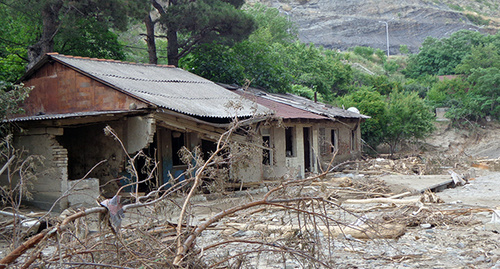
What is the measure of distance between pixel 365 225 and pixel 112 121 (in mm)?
7028

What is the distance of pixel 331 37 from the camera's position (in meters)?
74.8

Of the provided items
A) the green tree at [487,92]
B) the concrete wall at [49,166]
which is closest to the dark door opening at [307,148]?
the concrete wall at [49,166]

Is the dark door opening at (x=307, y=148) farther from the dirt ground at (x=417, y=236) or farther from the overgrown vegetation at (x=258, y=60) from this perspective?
the overgrown vegetation at (x=258, y=60)

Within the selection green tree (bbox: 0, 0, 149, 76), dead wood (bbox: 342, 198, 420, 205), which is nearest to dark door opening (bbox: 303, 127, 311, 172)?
dead wood (bbox: 342, 198, 420, 205)

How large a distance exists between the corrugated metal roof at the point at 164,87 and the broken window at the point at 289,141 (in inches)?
114

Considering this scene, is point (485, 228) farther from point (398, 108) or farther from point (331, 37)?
point (331, 37)

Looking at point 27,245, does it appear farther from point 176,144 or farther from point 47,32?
point 47,32

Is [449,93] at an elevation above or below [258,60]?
below

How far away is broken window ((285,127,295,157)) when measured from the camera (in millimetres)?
17422

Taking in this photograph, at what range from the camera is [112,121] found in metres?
12.2

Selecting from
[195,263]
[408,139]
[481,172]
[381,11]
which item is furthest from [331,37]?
[195,263]

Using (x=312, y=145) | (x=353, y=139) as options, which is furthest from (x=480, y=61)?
(x=312, y=145)

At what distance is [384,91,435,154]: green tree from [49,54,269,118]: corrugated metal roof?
1402cm

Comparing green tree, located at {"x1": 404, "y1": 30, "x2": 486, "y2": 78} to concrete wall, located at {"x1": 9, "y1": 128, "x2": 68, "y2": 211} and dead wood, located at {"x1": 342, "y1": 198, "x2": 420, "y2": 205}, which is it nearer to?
dead wood, located at {"x1": 342, "y1": 198, "x2": 420, "y2": 205}
